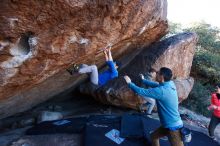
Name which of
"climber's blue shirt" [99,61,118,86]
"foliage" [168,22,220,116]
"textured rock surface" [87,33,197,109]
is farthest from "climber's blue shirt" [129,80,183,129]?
"foliage" [168,22,220,116]

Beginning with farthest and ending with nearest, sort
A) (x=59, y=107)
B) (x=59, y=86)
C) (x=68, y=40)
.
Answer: (x=59, y=107) < (x=59, y=86) < (x=68, y=40)

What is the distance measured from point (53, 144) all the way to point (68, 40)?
2.59 m

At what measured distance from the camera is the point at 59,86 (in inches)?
382

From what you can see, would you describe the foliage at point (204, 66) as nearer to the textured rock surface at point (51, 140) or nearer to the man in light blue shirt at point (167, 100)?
the textured rock surface at point (51, 140)

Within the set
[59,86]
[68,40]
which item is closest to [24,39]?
[68,40]

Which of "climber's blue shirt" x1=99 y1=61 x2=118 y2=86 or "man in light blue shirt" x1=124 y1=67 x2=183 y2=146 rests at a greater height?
"climber's blue shirt" x1=99 y1=61 x2=118 y2=86

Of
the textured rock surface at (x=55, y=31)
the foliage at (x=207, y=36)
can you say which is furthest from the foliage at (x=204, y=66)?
the textured rock surface at (x=55, y=31)

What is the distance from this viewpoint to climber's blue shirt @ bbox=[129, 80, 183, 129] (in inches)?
234

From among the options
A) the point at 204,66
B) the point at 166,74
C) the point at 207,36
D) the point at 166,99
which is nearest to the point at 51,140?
the point at 166,99

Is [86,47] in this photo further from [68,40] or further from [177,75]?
[177,75]

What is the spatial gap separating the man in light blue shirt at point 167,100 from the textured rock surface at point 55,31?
152 centimetres

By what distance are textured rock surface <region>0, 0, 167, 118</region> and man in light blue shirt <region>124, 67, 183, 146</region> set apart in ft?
4.97

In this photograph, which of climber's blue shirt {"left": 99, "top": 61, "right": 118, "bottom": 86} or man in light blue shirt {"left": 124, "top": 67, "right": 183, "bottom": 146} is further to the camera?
climber's blue shirt {"left": 99, "top": 61, "right": 118, "bottom": 86}

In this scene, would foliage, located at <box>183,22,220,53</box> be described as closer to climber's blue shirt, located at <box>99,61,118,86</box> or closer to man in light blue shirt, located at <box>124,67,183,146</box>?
climber's blue shirt, located at <box>99,61,118,86</box>
